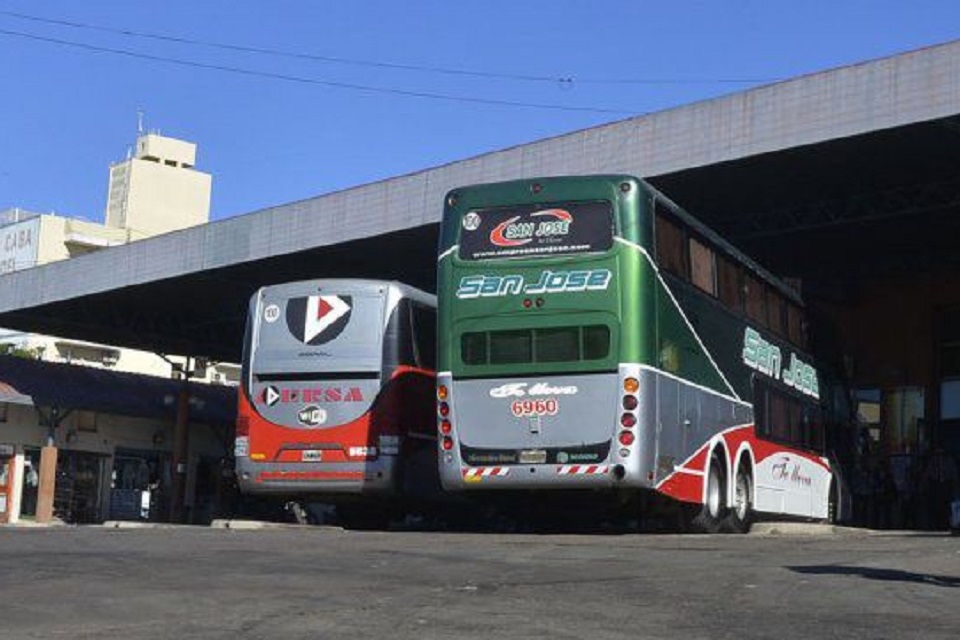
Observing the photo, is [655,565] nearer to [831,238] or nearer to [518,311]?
[518,311]

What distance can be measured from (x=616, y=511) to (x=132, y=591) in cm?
967

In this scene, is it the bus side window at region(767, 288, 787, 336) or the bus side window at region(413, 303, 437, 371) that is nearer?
the bus side window at region(413, 303, 437, 371)

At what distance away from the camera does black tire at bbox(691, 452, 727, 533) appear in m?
16.9

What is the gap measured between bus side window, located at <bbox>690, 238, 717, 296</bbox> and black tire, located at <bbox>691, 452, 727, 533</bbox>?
7.76 feet

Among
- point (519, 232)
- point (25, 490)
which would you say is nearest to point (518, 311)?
point (519, 232)

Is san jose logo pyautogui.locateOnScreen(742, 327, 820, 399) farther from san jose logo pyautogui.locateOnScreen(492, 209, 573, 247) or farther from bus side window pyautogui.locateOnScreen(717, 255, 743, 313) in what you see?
san jose logo pyautogui.locateOnScreen(492, 209, 573, 247)

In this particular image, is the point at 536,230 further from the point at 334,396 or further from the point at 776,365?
the point at 776,365

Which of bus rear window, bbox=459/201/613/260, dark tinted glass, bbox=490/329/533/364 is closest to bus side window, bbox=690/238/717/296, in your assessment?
bus rear window, bbox=459/201/613/260

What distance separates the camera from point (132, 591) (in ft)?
28.1

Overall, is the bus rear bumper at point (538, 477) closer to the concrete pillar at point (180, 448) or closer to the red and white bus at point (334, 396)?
the red and white bus at point (334, 396)

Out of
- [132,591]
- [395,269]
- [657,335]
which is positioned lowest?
[132,591]

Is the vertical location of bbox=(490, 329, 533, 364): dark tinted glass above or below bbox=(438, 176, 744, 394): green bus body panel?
below

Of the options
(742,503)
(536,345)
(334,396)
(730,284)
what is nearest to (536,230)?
(536,345)

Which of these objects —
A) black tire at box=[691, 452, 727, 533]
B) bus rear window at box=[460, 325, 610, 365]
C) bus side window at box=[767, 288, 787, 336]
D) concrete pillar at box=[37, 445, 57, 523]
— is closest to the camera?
bus rear window at box=[460, 325, 610, 365]
